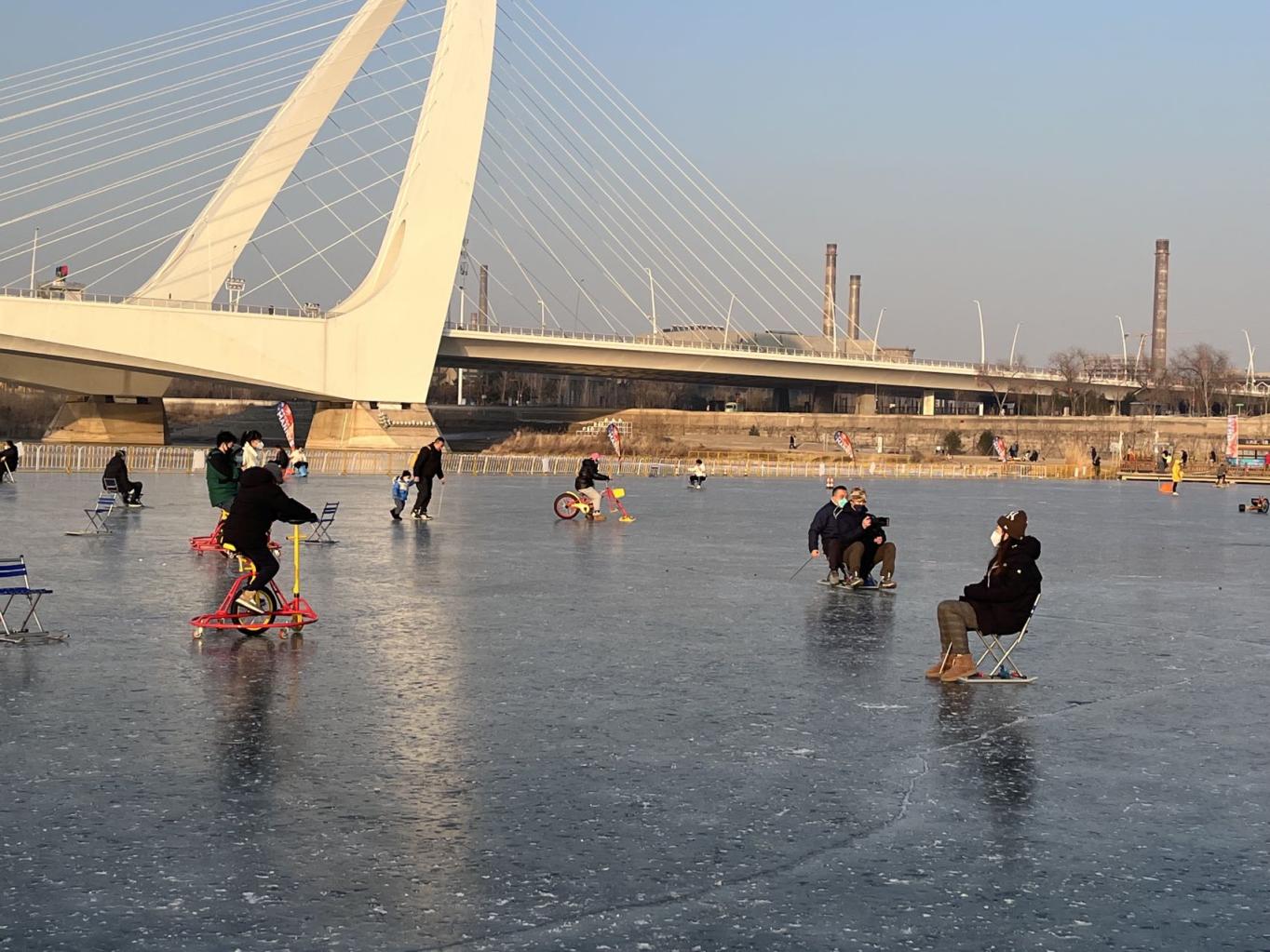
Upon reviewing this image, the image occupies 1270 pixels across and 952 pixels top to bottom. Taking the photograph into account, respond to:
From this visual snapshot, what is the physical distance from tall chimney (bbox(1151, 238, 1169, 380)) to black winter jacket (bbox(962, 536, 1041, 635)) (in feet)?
378

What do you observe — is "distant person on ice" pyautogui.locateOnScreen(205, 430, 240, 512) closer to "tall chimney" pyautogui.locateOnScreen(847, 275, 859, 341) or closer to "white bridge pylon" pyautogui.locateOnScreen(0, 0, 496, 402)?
"white bridge pylon" pyautogui.locateOnScreen(0, 0, 496, 402)

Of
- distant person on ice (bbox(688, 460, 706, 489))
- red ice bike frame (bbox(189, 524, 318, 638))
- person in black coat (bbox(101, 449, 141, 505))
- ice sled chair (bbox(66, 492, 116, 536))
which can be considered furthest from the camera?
distant person on ice (bbox(688, 460, 706, 489))

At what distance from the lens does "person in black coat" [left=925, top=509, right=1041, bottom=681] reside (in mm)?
9586

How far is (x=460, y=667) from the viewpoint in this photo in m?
10.1

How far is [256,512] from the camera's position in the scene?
36.7 ft

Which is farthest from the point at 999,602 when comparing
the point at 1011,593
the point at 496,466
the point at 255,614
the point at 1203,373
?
the point at 1203,373

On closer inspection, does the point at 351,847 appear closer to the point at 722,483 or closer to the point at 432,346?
the point at 722,483

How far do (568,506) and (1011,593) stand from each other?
16307mm

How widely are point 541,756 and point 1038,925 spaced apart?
3013 mm

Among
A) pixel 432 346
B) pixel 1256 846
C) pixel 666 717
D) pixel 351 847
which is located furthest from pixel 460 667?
pixel 432 346

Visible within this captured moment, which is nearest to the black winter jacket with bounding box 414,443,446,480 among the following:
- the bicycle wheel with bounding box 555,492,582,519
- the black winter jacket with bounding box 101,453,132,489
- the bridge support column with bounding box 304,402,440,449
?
the bicycle wheel with bounding box 555,492,582,519

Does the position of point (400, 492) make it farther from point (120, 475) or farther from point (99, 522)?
point (120, 475)

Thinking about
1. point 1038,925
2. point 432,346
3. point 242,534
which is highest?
point 432,346

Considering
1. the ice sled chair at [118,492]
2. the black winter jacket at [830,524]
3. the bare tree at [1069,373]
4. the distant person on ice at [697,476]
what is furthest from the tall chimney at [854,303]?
the black winter jacket at [830,524]
